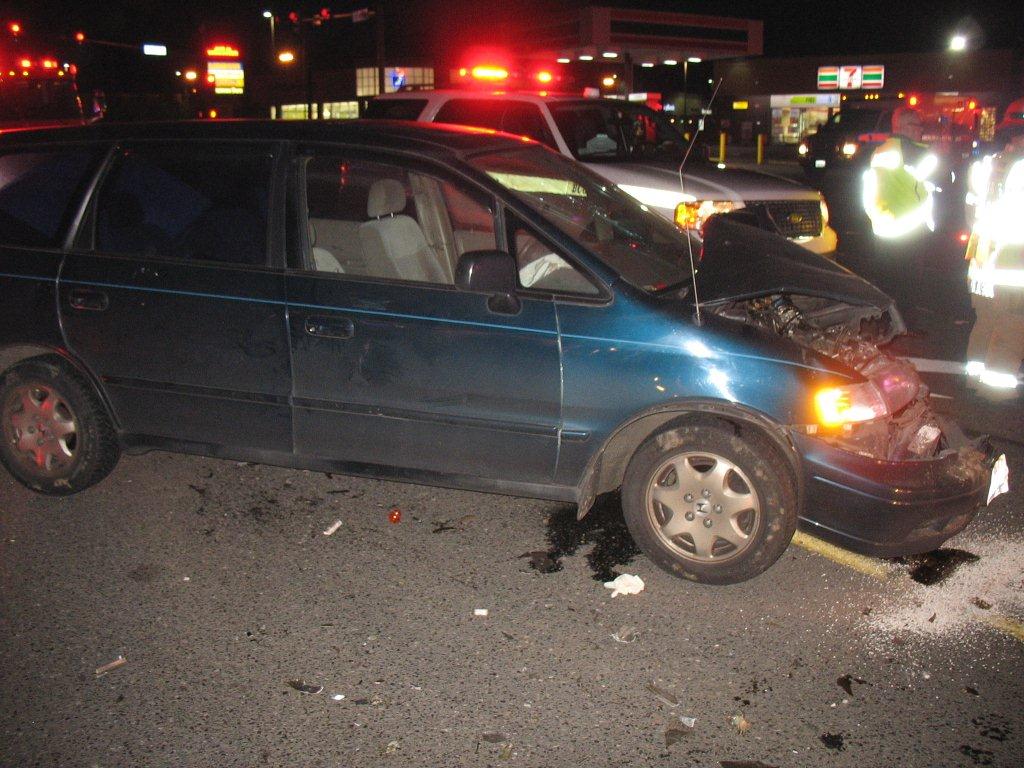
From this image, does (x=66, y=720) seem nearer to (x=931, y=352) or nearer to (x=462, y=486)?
(x=462, y=486)

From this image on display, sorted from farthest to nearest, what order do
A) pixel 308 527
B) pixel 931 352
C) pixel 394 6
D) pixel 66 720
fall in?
pixel 394 6, pixel 931 352, pixel 308 527, pixel 66 720

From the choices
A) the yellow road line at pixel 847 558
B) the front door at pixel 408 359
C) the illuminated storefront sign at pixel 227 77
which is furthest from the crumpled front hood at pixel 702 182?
the illuminated storefront sign at pixel 227 77

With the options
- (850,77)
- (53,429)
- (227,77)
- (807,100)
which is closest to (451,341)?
(53,429)

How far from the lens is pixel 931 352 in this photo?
778cm

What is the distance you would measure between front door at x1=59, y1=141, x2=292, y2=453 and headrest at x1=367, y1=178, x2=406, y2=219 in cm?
51

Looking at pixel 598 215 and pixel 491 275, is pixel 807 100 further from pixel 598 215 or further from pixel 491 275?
pixel 491 275

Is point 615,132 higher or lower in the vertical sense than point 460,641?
higher

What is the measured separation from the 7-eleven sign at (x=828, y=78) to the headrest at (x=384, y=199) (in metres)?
45.3

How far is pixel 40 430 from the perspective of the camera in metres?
4.79

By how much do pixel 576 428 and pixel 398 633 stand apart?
111cm

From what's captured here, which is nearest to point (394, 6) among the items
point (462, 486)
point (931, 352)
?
point (931, 352)

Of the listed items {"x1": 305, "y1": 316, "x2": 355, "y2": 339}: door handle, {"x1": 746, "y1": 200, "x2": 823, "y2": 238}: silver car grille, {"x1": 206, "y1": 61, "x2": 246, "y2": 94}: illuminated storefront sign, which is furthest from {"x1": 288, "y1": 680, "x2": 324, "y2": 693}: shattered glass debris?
{"x1": 206, "y1": 61, "x2": 246, "y2": 94}: illuminated storefront sign

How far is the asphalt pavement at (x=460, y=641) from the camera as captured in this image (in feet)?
10.1

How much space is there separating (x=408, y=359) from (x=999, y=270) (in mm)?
4388
